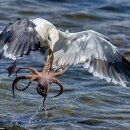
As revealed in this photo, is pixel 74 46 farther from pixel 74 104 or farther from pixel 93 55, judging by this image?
pixel 74 104

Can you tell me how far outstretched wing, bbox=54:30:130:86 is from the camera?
733cm

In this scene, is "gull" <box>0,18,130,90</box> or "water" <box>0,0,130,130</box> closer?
"gull" <box>0,18,130,90</box>

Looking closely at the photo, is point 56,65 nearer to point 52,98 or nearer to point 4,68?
point 52,98

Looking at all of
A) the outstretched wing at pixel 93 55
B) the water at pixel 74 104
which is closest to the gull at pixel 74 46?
the outstretched wing at pixel 93 55

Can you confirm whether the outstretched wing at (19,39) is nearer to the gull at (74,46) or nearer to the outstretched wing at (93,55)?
the gull at (74,46)

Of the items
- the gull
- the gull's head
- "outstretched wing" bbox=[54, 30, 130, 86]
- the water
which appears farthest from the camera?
the water

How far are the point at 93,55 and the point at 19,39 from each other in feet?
3.83

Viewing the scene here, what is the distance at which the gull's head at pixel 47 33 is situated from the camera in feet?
23.1

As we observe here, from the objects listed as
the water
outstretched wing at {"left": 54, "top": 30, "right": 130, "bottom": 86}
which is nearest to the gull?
outstretched wing at {"left": 54, "top": 30, "right": 130, "bottom": 86}

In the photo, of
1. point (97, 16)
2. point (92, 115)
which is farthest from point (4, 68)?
point (97, 16)

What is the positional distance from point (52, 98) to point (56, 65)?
128 cm

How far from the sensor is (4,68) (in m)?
9.84

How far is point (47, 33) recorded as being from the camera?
7.12m

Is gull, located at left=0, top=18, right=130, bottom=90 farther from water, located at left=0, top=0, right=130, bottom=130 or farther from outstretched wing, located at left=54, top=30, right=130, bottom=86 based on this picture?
water, located at left=0, top=0, right=130, bottom=130
